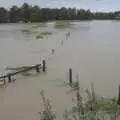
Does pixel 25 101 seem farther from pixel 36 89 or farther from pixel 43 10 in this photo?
pixel 43 10

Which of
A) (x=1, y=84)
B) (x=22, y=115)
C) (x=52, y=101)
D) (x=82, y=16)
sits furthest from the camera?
(x=82, y=16)

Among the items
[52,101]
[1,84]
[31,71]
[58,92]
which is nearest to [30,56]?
[31,71]

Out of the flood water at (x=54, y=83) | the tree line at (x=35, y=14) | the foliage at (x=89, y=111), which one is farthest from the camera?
the tree line at (x=35, y=14)

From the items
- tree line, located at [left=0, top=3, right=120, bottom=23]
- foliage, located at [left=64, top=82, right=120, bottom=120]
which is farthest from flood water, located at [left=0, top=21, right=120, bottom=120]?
tree line, located at [left=0, top=3, right=120, bottom=23]

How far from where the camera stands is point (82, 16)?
14238 centimetres

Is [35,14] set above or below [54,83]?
above

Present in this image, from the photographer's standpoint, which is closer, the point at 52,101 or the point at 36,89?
the point at 52,101

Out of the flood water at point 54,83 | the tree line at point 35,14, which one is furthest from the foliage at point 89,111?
the tree line at point 35,14

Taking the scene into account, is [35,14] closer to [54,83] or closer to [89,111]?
[54,83]

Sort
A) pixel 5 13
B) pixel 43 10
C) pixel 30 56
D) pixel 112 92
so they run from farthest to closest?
pixel 43 10
pixel 5 13
pixel 30 56
pixel 112 92

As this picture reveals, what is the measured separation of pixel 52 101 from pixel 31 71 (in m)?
8.97

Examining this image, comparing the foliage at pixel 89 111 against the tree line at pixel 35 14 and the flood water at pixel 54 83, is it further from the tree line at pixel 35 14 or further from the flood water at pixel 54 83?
the tree line at pixel 35 14

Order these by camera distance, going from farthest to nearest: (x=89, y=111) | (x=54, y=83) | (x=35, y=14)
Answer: (x=35, y=14) → (x=54, y=83) → (x=89, y=111)

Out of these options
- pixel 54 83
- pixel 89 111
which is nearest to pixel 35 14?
pixel 54 83
